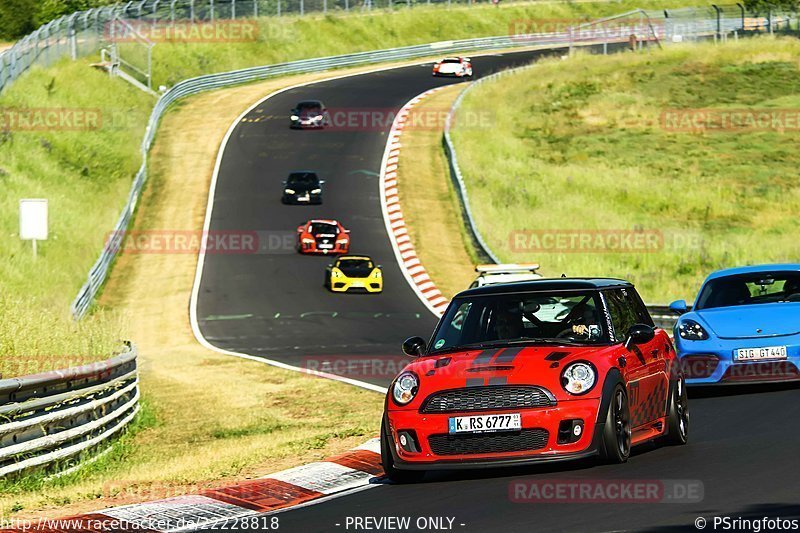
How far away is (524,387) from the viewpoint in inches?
398

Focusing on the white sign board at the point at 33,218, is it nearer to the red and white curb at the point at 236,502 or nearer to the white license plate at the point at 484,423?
the red and white curb at the point at 236,502

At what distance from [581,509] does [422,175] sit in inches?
1772

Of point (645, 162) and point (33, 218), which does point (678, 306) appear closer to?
point (33, 218)

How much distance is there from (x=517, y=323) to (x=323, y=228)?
104 ft

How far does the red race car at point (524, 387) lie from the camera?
10.0 metres

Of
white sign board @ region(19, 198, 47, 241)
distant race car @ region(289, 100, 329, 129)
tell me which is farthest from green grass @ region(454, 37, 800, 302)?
white sign board @ region(19, 198, 47, 241)

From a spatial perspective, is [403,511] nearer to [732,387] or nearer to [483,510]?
[483,510]

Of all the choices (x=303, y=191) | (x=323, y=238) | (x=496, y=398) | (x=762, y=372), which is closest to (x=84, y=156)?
(x=303, y=191)

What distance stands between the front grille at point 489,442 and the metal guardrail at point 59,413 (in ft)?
12.8

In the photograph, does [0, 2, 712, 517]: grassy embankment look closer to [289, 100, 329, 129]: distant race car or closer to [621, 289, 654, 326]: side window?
[621, 289, 654, 326]: side window

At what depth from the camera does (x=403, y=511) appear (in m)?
9.12

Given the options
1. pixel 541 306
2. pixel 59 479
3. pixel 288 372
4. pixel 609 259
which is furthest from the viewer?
pixel 609 259

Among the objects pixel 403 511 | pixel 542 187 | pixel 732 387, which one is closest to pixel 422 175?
pixel 542 187

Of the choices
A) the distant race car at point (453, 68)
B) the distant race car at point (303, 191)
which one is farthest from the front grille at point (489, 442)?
the distant race car at point (453, 68)
